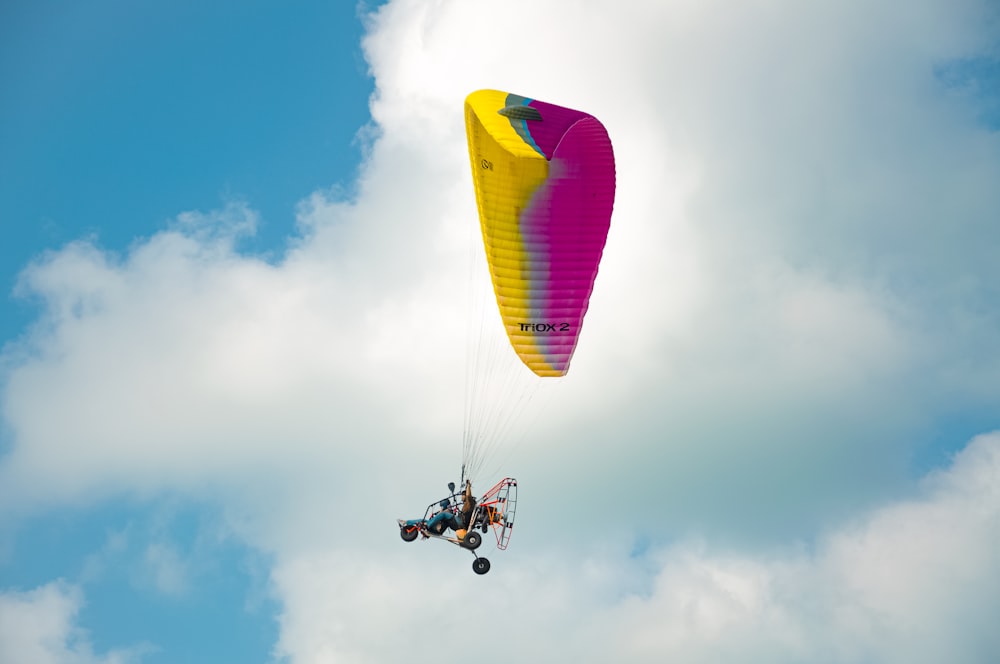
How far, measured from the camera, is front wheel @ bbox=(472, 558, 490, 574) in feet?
122

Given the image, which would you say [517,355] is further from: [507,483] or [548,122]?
[548,122]

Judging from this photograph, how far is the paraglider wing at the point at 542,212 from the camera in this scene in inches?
1474

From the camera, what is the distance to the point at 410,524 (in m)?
37.4

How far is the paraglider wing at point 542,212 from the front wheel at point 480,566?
5.54 m

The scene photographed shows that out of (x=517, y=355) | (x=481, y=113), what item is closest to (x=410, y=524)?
(x=517, y=355)

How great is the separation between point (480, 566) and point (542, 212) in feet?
33.1

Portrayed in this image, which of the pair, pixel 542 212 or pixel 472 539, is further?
pixel 542 212

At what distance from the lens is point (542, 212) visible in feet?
126

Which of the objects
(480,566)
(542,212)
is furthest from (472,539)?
(542,212)

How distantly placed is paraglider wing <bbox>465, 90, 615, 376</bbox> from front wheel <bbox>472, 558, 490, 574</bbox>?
18.2ft

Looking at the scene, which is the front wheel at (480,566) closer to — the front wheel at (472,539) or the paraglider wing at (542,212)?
the front wheel at (472,539)

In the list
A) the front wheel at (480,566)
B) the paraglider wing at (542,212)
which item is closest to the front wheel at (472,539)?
the front wheel at (480,566)

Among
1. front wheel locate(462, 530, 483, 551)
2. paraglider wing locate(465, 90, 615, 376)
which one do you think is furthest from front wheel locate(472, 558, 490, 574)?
paraglider wing locate(465, 90, 615, 376)

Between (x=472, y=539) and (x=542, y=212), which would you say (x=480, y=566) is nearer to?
(x=472, y=539)
